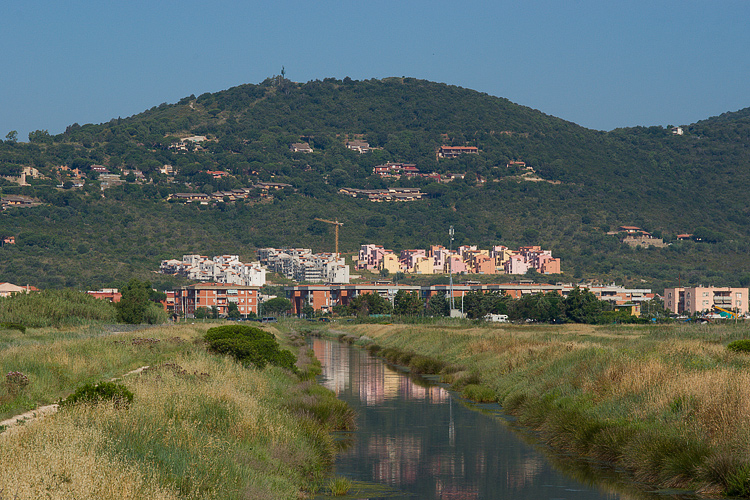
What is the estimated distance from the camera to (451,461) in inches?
790

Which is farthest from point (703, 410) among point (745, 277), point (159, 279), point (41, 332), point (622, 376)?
point (745, 277)

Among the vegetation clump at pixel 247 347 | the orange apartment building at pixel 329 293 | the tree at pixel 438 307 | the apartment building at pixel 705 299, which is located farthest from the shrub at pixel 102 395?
the orange apartment building at pixel 329 293

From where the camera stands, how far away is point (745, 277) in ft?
557

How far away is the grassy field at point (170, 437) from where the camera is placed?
31.2 ft

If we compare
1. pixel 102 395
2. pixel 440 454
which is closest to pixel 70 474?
pixel 102 395

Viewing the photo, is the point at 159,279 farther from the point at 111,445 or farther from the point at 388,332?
the point at 111,445

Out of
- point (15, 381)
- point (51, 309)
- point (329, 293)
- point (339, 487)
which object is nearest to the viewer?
point (339, 487)

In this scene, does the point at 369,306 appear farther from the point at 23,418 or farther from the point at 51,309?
the point at 23,418

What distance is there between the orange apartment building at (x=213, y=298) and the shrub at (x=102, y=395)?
14359cm

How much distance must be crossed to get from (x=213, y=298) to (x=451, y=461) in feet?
479

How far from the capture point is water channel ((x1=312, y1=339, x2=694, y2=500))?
16.8m

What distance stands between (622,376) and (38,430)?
15468 mm

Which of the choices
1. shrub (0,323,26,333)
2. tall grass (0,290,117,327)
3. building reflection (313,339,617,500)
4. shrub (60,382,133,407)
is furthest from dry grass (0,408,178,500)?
tall grass (0,290,117,327)

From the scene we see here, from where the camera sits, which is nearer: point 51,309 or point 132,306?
point 51,309
